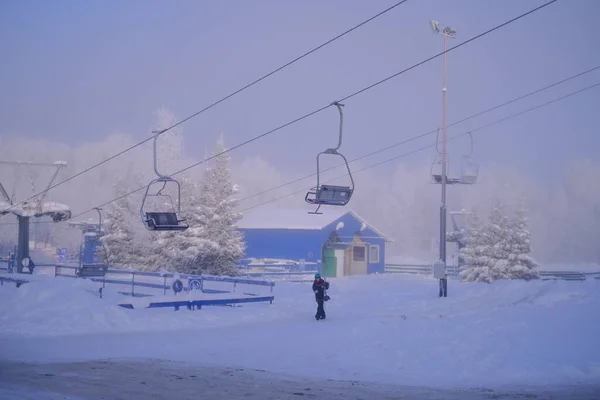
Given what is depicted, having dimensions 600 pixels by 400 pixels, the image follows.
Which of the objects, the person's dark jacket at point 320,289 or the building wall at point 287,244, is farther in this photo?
the building wall at point 287,244

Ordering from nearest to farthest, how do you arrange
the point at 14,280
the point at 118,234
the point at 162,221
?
the point at 162,221 → the point at 14,280 → the point at 118,234

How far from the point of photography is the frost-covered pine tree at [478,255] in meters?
44.2

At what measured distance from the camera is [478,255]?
4547 cm

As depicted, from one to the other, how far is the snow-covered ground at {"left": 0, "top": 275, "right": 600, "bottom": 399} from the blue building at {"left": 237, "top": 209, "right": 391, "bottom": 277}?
92.5 ft

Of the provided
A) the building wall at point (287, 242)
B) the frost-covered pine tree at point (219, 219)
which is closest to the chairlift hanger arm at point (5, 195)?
the frost-covered pine tree at point (219, 219)

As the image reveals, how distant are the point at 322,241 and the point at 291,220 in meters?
3.97

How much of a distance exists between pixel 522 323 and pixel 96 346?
12.0 meters

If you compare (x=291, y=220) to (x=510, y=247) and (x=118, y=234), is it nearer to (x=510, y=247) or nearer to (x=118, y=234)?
(x=118, y=234)

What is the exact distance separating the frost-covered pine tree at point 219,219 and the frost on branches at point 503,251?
17.2 metres

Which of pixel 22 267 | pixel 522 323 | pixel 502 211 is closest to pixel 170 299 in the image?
pixel 522 323

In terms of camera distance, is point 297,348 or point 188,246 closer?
point 297,348

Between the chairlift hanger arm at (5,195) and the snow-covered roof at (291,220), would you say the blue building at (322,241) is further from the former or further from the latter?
the chairlift hanger arm at (5,195)

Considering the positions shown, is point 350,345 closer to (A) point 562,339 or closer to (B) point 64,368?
(A) point 562,339

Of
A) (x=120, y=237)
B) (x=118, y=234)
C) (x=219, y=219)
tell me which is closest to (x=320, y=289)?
(x=219, y=219)
